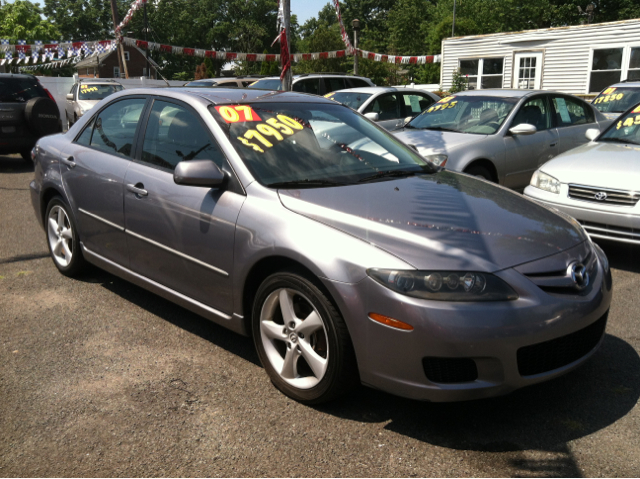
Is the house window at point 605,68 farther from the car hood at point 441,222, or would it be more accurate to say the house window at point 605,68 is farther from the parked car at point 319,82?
the car hood at point 441,222

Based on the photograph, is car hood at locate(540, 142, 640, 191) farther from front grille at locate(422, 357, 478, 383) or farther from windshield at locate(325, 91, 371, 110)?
windshield at locate(325, 91, 371, 110)

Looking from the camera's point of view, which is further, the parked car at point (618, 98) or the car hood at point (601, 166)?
the parked car at point (618, 98)

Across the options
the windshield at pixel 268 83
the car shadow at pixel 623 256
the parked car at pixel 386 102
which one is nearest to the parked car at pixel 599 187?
the car shadow at pixel 623 256

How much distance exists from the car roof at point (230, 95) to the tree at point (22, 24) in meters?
56.4

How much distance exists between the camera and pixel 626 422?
3.02 meters

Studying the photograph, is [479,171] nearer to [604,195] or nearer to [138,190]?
[604,195]

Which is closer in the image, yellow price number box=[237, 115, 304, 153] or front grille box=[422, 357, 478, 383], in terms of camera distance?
front grille box=[422, 357, 478, 383]

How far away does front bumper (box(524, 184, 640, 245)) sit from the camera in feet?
17.6

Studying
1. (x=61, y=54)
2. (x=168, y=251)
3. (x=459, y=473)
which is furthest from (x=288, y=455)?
(x=61, y=54)

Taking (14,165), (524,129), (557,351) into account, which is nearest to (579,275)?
(557,351)

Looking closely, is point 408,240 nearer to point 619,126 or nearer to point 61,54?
point 619,126

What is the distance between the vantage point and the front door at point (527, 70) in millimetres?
24031

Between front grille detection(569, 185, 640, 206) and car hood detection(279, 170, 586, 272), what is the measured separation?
6.92ft

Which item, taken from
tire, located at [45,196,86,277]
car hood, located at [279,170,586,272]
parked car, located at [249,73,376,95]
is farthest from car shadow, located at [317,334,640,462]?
parked car, located at [249,73,376,95]
